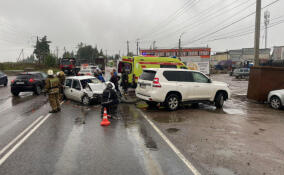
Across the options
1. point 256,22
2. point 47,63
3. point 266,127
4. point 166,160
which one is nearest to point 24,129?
point 166,160

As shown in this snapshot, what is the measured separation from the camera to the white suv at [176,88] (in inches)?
356

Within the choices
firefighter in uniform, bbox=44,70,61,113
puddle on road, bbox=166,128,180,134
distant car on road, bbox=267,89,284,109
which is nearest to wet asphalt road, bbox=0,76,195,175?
puddle on road, bbox=166,128,180,134

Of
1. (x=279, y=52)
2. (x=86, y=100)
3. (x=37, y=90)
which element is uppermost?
(x=279, y=52)

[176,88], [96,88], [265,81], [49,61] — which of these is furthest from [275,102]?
[49,61]

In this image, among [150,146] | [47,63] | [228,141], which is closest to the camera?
[150,146]

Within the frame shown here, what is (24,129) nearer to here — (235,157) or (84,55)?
(235,157)

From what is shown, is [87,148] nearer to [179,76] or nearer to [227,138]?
[227,138]

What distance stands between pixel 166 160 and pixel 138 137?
1.59m

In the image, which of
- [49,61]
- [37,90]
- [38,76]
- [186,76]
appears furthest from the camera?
[49,61]

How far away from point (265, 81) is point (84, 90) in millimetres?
10018

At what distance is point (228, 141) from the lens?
5625 mm

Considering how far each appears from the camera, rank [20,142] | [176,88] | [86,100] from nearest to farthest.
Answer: [20,142] → [176,88] → [86,100]

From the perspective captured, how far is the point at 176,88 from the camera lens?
929 centimetres

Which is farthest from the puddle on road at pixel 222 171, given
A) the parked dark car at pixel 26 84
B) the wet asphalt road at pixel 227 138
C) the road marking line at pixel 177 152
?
the parked dark car at pixel 26 84
